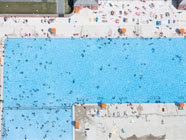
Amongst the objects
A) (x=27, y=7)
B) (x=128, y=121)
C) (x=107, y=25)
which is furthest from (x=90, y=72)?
(x=27, y=7)

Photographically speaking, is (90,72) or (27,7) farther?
(27,7)

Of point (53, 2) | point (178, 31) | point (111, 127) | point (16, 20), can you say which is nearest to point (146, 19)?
point (178, 31)

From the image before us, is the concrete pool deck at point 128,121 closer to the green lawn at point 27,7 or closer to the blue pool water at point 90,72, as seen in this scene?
the blue pool water at point 90,72

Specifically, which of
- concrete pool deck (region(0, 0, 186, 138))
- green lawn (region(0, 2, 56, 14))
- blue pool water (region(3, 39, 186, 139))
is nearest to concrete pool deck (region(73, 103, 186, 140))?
concrete pool deck (region(0, 0, 186, 138))

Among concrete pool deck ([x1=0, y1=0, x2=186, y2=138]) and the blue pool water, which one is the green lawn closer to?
concrete pool deck ([x1=0, y1=0, x2=186, y2=138])

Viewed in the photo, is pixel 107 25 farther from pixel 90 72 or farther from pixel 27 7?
pixel 27 7

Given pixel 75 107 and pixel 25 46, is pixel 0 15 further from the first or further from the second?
pixel 75 107
